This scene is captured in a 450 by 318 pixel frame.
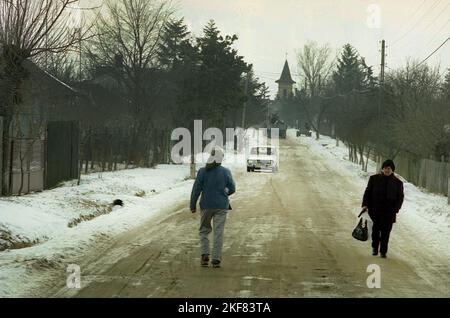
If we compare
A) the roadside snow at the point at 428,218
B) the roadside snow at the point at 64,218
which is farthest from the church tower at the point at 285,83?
the roadside snow at the point at 64,218

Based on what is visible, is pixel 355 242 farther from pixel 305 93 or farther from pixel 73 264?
pixel 305 93

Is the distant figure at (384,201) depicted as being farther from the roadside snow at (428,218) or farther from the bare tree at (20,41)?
the bare tree at (20,41)

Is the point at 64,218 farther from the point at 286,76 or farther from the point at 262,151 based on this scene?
the point at 286,76

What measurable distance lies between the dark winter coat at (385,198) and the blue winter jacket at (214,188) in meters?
2.72

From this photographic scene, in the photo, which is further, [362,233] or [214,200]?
[362,233]

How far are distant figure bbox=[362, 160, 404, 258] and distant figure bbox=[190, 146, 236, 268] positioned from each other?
273 centimetres

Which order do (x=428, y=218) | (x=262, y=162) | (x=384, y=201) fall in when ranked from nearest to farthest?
(x=384, y=201) < (x=428, y=218) < (x=262, y=162)

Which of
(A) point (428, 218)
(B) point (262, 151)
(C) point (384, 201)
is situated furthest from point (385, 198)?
(B) point (262, 151)

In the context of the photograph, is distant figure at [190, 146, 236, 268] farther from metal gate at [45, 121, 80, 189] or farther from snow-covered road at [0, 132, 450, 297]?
metal gate at [45, 121, 80, 189]

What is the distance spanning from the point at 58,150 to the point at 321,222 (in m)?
10.7

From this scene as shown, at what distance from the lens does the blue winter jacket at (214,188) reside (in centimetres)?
1062

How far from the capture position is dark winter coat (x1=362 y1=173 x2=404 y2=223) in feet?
39.0

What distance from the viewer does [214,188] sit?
10.7 meters

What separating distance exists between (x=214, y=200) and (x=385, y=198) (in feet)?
10.3
